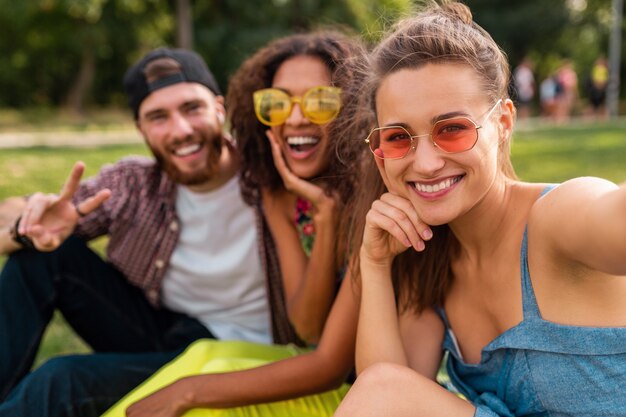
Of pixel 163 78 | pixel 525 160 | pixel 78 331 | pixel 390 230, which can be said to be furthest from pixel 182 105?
pixel 525 160

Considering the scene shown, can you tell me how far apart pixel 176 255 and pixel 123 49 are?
92.5ft

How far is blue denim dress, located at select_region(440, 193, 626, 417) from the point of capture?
2.11 metres

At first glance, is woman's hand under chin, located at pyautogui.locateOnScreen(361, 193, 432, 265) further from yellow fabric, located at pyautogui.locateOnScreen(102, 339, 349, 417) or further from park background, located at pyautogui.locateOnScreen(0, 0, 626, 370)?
park background, located at pyautogui.locateOnScreen(0, 0, 626, 370)

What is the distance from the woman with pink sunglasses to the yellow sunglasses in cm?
53

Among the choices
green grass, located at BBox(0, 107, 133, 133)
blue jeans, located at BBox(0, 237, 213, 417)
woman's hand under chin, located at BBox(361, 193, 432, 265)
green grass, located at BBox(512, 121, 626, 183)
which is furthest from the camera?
green grass, located at BBox(0, 107, 133, 133)

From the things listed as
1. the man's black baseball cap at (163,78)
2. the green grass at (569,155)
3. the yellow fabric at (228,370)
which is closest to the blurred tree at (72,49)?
the green grass at (569,155)

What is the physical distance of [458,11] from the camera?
2441 millimetres

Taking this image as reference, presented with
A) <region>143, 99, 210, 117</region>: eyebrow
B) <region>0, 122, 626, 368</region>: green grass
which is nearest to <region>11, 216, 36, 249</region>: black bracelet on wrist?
<region>143, 99, 210, 117</region>: eyebrow

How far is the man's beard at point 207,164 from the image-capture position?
355 cm

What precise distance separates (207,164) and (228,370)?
3.52 feet

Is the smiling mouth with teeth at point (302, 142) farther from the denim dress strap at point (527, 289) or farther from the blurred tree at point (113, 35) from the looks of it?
the blurred tree at point (113, 35)

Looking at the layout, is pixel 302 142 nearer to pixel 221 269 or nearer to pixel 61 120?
pixel 221 269

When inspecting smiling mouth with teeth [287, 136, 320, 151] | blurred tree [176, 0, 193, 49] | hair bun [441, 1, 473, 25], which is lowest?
smiling mouth with teeth [287, 136, 320, 151]

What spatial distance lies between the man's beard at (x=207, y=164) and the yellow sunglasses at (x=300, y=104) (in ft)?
1.30
